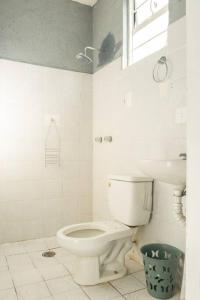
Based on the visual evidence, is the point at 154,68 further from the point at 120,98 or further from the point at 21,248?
the point at 21,248

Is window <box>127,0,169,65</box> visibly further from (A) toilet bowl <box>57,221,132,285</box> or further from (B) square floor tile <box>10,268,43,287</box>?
(B) square floor tile <box>10,268,43,287</box>

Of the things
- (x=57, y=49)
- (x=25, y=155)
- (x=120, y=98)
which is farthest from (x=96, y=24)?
(x=25, y=155)

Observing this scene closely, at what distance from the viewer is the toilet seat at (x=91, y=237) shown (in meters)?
1.58

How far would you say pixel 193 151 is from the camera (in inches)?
37.5

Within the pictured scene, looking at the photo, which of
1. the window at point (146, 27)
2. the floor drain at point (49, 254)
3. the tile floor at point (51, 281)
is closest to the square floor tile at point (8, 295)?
the tile floor at point (51, 281)

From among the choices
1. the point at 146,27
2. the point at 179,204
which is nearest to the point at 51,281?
the point at 179,204

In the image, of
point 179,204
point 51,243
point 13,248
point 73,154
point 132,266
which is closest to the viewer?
point 179,204

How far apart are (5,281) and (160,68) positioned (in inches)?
72.7

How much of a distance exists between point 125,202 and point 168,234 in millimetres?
364

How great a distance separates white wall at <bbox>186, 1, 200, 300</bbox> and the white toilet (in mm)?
740

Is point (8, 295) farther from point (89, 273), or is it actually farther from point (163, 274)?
point (163, 274)

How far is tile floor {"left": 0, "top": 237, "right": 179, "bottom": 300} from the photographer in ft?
5.16

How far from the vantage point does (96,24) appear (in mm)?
2729

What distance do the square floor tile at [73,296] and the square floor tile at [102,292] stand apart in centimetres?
4
